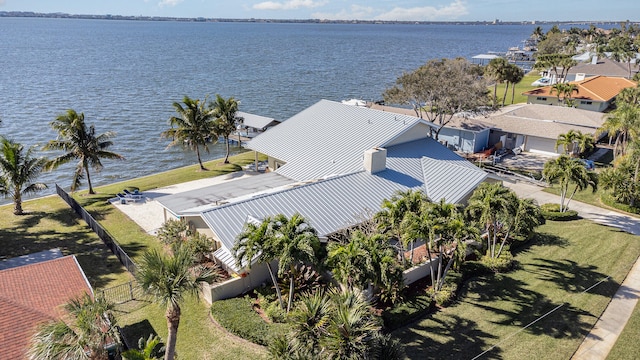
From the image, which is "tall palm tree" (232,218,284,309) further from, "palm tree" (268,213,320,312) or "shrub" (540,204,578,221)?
"shrub" (540,204,578,221)

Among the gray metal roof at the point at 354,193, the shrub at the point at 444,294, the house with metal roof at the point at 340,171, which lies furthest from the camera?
the house with metal roof at the point at 340,171

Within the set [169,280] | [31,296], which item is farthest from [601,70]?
[31,296]

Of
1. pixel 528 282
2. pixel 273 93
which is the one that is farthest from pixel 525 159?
pixel 273 93

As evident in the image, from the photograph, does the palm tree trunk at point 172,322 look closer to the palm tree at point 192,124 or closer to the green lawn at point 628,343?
the green lawn at point 628,343

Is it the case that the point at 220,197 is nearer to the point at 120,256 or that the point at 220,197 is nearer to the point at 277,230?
the point at 120,256

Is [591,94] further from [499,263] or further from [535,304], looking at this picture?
[535,304]

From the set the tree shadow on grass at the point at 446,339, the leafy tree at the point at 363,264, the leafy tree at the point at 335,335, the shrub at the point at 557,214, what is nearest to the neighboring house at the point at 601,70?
the shrub at the point at 557,214
